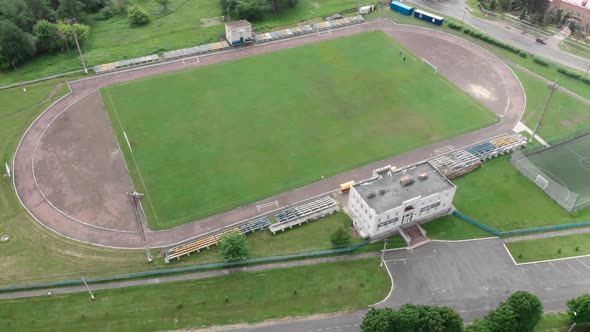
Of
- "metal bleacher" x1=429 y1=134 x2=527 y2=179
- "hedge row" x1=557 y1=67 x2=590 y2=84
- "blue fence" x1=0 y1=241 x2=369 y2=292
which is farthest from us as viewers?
"hedge row" x1=557 y1=67 x2=590 y2=84

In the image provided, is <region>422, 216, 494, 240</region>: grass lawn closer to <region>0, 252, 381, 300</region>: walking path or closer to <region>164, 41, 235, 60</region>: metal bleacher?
<region>0, 252, 381, 300</region>: walking path

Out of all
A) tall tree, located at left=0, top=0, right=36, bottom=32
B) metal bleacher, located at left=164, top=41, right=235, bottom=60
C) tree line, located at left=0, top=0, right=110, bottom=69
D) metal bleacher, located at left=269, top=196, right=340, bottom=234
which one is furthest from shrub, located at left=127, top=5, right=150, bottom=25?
metal bleacher, located at left=269, top=196, right=340, bottom=234

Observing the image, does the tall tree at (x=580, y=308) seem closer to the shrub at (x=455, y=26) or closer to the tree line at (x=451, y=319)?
the tree line at (x=451, y=319)

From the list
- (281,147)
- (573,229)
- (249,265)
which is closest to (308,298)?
(249,265)

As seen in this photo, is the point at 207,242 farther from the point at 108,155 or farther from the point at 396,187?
the point at 396,187

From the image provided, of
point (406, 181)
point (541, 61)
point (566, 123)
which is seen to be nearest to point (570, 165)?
point (566, 123)

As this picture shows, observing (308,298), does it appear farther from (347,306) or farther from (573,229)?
(573,229)
